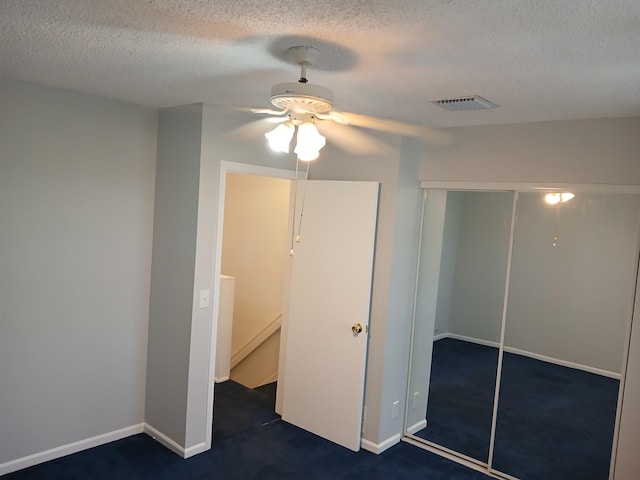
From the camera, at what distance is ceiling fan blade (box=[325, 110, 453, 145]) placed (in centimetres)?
334

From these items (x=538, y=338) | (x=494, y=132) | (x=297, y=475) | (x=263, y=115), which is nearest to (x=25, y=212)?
(x=263, y=115)

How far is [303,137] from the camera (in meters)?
2.26

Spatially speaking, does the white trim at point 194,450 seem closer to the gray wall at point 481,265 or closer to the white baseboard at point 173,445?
the white baseboard at point 173,445

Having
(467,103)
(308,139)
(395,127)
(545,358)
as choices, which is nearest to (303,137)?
(308,139)

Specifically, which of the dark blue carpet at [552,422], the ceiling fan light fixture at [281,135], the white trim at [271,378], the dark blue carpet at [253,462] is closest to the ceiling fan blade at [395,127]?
the ceiling fan light fixture at [281,135]

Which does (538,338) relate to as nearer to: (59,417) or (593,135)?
(593,135)

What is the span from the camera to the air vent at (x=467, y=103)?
2.74m

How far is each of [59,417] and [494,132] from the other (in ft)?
11.5

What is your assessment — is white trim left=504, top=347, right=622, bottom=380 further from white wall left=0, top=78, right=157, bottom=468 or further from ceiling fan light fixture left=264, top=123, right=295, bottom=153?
white wall left=0, top=78, right=157, bottom=468

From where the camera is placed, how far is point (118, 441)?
3.66 meters

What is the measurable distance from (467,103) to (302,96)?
1225mm

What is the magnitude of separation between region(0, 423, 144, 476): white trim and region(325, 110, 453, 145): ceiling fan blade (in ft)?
8.89

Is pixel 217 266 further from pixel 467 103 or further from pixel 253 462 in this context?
pixel 467 103

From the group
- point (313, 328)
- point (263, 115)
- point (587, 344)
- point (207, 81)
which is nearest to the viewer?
point (207, 81)
